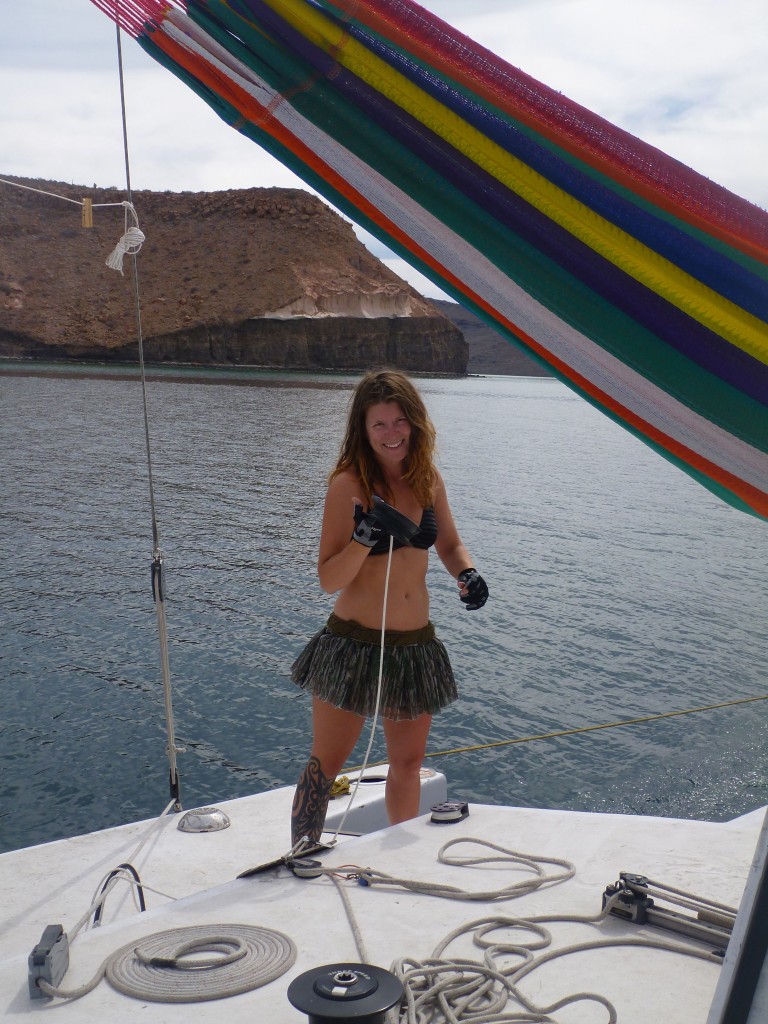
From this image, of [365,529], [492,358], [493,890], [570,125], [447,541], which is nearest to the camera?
[570,125]

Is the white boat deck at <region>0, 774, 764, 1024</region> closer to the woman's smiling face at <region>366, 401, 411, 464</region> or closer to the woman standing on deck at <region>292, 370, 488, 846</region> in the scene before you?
the woman standing on deck at <region>292, 370, 488, 846</region>

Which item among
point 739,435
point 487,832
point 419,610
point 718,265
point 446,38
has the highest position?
point 446,38

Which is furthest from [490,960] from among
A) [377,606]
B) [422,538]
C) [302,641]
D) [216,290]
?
[216,290]

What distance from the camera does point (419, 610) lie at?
3023 mm

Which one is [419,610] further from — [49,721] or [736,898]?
[49,721]

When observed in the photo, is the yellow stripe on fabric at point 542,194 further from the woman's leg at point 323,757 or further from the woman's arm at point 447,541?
the woman's leg at point 323,757

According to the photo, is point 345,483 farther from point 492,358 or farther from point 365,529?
point 492,358

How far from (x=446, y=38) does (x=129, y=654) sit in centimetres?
720

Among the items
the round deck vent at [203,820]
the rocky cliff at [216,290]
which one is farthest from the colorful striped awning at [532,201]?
the rocky cliff at [216,290]

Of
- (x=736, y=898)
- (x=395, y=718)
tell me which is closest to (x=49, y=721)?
(x=395, y=718)

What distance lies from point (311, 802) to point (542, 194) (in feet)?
6.24

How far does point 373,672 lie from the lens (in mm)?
2938

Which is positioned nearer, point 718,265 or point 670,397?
point 718,265

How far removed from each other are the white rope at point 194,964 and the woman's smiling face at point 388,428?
1359mm
